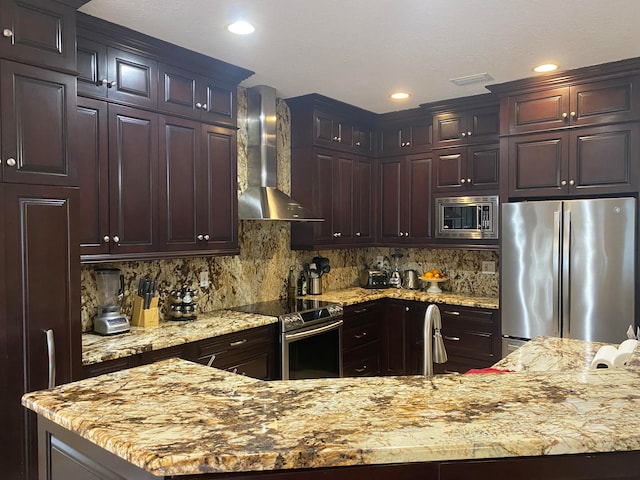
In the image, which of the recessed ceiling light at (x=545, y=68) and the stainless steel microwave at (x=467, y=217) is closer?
the recessed ceiling light at (x=545, y=68)

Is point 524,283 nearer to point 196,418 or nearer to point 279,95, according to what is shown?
point 279,95

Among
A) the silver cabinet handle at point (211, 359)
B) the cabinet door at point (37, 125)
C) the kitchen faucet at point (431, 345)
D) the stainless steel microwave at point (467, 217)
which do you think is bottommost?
the silver cabinet handle at point (211, 359)

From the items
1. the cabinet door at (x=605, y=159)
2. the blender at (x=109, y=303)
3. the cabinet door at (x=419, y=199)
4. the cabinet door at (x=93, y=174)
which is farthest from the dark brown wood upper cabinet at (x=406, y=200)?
the cabinet door at (x=93, y=174)

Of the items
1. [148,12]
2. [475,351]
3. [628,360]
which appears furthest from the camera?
[475,351]

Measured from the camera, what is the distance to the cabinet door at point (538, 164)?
372 cm

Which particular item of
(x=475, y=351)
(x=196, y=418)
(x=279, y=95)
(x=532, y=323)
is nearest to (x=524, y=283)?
(x=532, y=323)

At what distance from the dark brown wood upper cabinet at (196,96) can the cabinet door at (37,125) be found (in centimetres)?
85

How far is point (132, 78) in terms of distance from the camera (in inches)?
116

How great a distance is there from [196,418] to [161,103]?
2451mm

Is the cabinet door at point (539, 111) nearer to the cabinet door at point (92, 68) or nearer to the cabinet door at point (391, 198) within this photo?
the cabinet door at point (391, 198)

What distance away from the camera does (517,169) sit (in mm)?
3918

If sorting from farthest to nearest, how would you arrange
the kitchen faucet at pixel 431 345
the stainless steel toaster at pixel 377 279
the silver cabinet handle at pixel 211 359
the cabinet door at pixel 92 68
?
the stainless steel toaster at pixel 377 279 → the silver cabinet handle at pixel 211 359 → the cabinet door at pixel 92 68 → the kitchen faucet at pixel 431 345

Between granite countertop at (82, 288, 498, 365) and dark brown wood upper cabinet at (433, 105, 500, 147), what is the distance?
148 centimetres

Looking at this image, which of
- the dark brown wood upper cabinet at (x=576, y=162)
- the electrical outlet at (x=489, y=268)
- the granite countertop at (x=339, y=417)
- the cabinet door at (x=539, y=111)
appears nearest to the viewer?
the granite countertop at (x=339, y=417)
